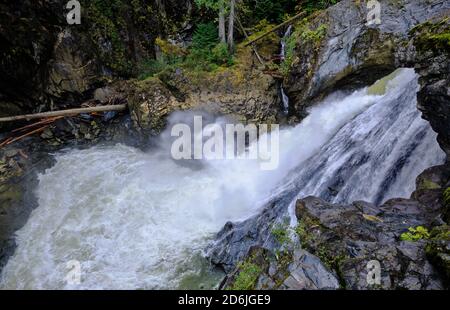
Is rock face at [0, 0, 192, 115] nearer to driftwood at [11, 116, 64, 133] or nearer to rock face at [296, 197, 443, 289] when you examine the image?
driftwood at [11, 116, 64, 133]

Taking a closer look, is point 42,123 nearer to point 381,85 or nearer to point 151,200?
point 151,200

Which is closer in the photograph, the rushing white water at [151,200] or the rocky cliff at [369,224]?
the rocky cliff at [369,224]

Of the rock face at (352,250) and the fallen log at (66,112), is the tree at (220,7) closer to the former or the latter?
the fallen log at (66,112)

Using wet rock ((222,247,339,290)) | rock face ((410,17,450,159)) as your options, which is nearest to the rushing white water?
rock face ((410,17,450,159))

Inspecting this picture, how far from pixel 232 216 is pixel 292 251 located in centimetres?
373

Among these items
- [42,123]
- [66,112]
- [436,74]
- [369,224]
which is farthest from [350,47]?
[42,123]

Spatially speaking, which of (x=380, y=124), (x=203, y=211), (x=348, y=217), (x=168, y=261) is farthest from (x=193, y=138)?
(x=348, y=217)

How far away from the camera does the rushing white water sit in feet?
26.3

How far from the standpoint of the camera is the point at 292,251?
18.6 feet

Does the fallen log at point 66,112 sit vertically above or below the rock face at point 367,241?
above

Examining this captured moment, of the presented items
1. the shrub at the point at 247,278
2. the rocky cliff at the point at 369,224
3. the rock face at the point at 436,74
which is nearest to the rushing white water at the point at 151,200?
the rocky cliff at the point at 369,224

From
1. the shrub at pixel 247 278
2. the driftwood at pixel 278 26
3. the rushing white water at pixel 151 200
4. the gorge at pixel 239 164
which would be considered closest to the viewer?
the shrub at pixel 247 278

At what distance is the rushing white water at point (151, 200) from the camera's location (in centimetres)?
802

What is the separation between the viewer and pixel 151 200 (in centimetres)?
1008
